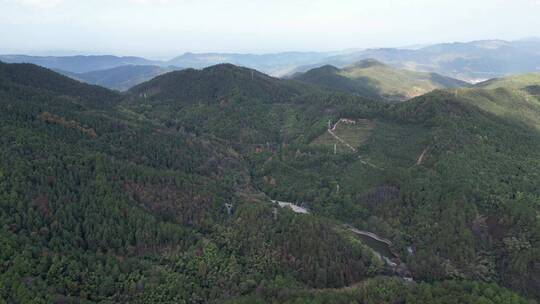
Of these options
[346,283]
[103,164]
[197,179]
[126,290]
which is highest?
[103,164]

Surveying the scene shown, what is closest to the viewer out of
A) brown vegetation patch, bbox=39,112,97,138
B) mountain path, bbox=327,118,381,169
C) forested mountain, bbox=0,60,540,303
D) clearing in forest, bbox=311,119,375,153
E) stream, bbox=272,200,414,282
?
forested mountain, bbox=0,60,540,303

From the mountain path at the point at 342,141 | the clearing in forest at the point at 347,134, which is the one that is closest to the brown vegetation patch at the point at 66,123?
the clearing in forest at the point at 347,134

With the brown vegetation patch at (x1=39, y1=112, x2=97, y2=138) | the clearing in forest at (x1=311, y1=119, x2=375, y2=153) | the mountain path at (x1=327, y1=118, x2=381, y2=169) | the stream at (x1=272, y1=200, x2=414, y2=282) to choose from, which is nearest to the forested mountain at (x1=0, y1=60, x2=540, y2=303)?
the brown vegetation patch at (x1=39, y1=112, x2=97, y2=138)

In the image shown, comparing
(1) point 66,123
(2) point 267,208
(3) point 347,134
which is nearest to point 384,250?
(2) point 267,208

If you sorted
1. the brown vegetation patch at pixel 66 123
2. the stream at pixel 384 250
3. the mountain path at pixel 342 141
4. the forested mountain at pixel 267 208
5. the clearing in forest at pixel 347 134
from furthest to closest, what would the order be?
the clearing in forest at pixel 347 134, the mountain path at pixel 342 141, the brown vegetation patch at pixel 66 123, the stream at pixel 384 250, the forested mountain at pixel 267 208

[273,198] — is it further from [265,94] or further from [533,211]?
[265,94]

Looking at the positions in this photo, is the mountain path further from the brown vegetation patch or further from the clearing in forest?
the brown vegetation patch

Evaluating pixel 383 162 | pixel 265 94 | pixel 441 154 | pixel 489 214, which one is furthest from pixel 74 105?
pixel 489 214

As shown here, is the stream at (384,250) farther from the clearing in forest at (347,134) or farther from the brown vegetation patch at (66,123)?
the brown vegetation patch at (66,123)
